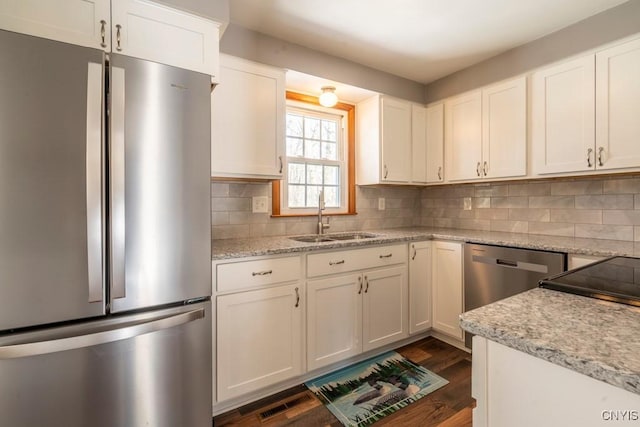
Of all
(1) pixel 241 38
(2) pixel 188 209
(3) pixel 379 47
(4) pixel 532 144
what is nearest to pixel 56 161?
(2) pixel 188 209

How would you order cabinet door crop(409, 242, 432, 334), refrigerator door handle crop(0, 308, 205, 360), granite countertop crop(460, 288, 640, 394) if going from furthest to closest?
Answer: cabinet door crop(409, 242, 432, 334) → refrigerator door handle crop(0, 308, 205, 360) → granite countertop crop(460, 288, 640, 394)

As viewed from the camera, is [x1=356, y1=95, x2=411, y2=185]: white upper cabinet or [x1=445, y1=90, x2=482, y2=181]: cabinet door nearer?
[x1=445, y1=90, x2=482, y2=181]: cabinet door

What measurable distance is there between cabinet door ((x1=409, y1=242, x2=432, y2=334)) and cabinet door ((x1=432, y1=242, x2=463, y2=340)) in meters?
0.06

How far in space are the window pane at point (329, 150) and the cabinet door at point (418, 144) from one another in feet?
2.47

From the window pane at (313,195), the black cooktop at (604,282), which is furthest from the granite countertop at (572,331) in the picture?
the window pane at (313,195)

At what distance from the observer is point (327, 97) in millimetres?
2539

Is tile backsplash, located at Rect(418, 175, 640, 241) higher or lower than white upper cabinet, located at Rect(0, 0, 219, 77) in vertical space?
lower

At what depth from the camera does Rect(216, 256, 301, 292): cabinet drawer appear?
168 cm

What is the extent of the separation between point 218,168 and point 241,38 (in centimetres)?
95

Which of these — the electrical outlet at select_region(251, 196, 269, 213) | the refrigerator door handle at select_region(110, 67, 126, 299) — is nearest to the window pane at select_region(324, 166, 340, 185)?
the electrical outlet at select_region(251, 196, 269, 213)

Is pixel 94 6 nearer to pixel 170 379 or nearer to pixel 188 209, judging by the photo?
pixel 188 209

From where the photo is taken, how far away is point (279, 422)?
166 centimetres

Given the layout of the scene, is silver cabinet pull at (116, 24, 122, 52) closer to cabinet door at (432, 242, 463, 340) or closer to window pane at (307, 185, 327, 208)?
window pane at (307, 185, 327, 208)

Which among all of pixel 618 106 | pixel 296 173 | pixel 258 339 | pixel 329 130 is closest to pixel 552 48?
pixel 618 106
